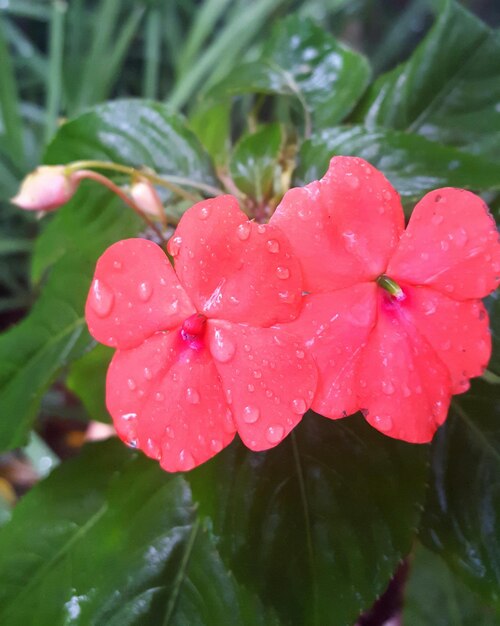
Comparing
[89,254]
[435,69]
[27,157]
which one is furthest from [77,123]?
[27,157]

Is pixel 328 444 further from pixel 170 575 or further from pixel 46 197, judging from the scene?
pixel 46 197

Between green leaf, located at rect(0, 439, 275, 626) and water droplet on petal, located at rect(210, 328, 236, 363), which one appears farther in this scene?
green leaf, located at rect(0, 439, 275, 626)

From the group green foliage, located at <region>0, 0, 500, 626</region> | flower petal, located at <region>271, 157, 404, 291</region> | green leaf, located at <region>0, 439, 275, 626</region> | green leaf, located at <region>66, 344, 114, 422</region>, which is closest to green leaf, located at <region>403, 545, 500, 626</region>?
green foliage, located at <region>0, 0, 500, 626</region>

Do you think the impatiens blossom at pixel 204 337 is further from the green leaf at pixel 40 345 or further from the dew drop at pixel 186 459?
the green leaf at pixel 40 345

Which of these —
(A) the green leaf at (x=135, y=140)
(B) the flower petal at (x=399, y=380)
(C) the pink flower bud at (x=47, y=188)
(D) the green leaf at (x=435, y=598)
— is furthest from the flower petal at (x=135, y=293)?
(D) the green leaf at (x=435, y=598)

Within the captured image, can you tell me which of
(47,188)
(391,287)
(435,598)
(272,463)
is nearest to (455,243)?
(391,287)

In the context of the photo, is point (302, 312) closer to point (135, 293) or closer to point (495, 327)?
point (135, 293)

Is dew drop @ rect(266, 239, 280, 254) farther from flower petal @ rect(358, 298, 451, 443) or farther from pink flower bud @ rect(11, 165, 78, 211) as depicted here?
pink flower bud @ rect(11, 165, 78, 211)
